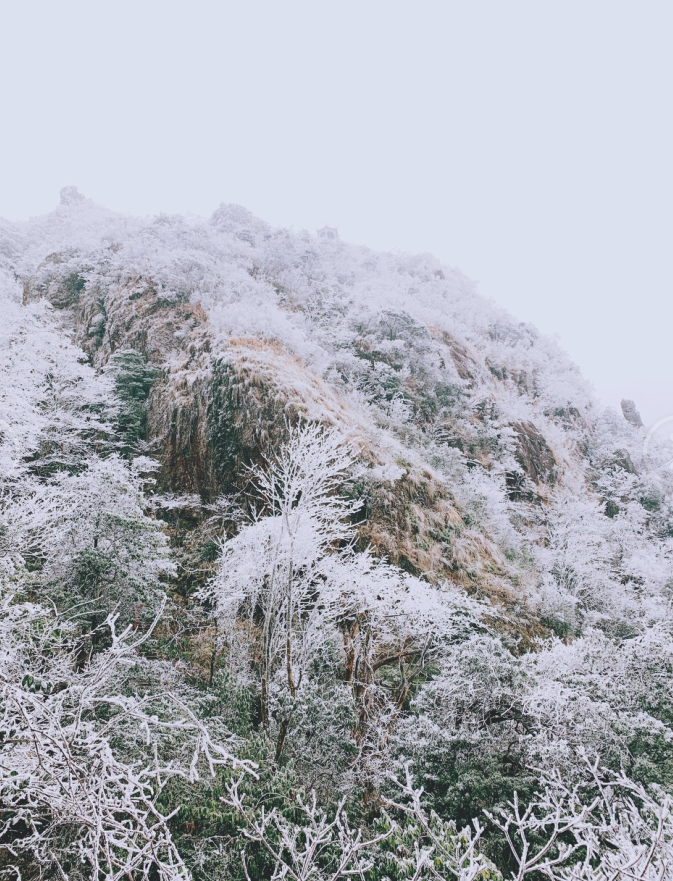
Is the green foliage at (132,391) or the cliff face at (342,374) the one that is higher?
the cliff face at (342,374)

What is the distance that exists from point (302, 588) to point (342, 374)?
14.5m

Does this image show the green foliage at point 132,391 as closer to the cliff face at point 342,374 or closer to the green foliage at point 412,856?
the cliff face at point 342,374

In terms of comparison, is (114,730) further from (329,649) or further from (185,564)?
(185,564)

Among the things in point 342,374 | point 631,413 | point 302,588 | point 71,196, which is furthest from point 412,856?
point 71,196

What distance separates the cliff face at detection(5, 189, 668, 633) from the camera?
13094mm

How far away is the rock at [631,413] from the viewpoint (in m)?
34.9

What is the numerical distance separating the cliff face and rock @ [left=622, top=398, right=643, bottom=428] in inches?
209

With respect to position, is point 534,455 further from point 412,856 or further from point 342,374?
point 412,856

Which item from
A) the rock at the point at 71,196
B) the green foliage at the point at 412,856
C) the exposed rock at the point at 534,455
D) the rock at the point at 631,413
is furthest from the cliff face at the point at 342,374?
the green foliage at the point at 412,856

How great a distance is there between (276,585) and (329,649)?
6.80 feet

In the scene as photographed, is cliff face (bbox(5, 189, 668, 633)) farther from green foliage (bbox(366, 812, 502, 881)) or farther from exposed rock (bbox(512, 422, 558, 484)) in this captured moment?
green foliage (bbox(366, 812, 502, 881))

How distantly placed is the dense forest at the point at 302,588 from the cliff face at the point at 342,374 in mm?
158

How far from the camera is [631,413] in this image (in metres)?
35.4

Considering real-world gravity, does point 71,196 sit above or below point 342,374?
above
